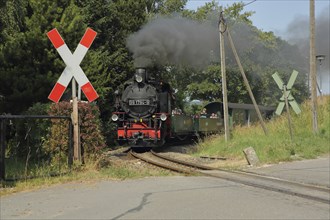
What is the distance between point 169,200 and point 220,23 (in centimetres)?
1413

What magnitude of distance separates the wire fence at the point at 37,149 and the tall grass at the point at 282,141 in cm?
623

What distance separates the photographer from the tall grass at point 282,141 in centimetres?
1337

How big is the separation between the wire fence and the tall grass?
6226mm

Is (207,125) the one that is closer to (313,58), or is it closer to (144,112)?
(144,112)

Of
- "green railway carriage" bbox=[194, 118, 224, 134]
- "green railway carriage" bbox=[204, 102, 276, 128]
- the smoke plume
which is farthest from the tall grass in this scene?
"green railway carriage" bbox=[204, 102, 276, 128]

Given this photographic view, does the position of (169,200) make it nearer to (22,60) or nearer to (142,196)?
(142,196)

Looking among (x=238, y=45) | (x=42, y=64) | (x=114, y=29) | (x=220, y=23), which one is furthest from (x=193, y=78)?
(x=42, y=64)

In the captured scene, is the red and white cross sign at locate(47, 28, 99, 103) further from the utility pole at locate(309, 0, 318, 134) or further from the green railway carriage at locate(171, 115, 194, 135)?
the green railway carriage at locate(171, 115, 194, 135)

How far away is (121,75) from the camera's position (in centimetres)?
2417

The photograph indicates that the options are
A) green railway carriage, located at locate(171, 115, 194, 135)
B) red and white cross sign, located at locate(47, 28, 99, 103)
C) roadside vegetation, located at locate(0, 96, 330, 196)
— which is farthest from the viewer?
green railway carriage, located at locate(171, 115, 194, 135)

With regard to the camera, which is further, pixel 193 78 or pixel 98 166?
pixel 193 78

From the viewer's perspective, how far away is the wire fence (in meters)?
7.45

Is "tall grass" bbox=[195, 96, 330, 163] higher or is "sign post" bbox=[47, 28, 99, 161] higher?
"sign post" bbox=[47, 28, 99, 161]

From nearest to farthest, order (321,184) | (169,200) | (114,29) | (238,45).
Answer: (169,200), (321,184), (114,29), (238,45)
